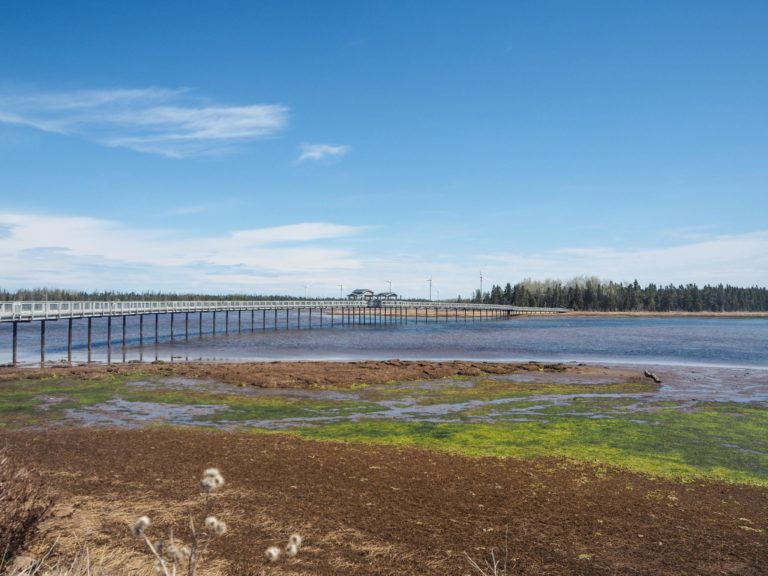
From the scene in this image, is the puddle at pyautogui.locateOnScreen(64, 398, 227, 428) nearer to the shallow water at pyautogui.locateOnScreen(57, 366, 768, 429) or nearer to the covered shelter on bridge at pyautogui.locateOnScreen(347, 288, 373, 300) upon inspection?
the shallow water at pyautogui.locateOnScreen(57, 366, 768, 429)

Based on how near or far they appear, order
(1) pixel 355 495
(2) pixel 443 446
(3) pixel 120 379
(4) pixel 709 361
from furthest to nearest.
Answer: (4) pixel 709 361 → (3) pixel 120 379 → (2) pixel 443 446 → (1) pixel 355 495

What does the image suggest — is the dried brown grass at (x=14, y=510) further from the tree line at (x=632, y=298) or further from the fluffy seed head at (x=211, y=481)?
the tree line at (x=632, y=298)

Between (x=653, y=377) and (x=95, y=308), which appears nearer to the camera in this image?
(x=653, y=377)

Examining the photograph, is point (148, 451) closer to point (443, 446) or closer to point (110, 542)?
point (110, 542)

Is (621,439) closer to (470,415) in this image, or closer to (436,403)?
(470,415)

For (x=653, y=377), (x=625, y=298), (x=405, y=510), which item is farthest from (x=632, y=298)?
(x=405, y=510)

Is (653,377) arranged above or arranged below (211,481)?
A: below

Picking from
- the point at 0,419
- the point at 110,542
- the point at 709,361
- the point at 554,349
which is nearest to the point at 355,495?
the point at 110,542

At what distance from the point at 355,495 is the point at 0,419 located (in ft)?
47.1

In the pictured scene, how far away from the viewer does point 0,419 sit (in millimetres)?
18484

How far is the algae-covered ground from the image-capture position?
49.1 ft

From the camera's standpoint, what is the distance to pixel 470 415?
19969mm

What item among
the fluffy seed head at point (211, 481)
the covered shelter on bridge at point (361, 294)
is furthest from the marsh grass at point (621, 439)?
the covered shelter on bridge at point (361, 294)

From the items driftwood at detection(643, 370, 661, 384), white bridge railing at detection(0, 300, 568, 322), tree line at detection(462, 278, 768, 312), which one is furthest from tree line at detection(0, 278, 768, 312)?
driftwood at detection(643, 370, 661, 384)
